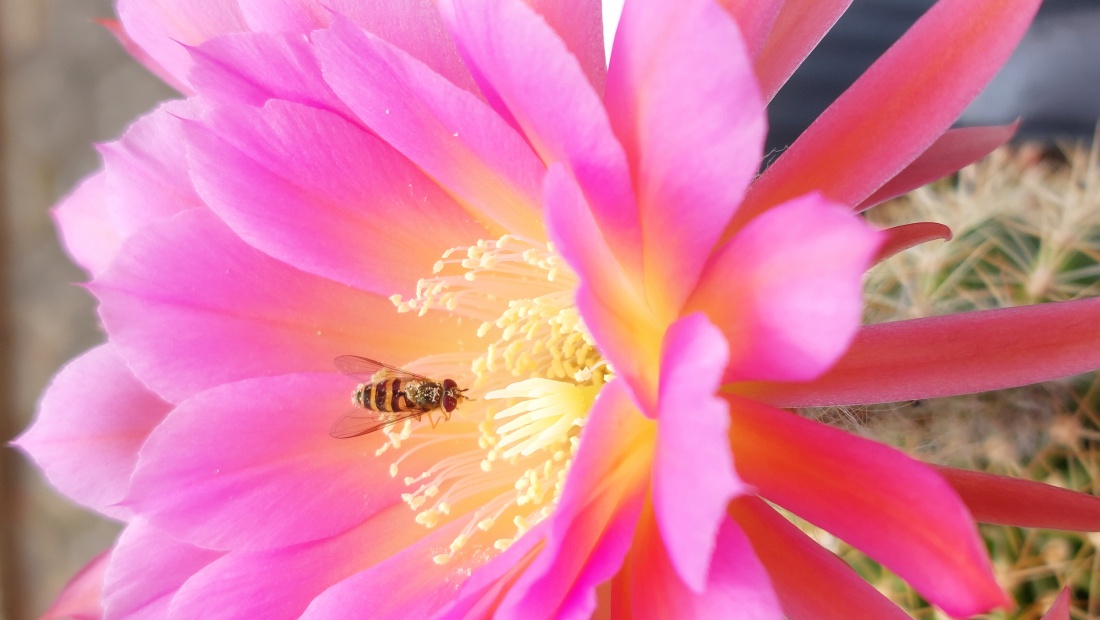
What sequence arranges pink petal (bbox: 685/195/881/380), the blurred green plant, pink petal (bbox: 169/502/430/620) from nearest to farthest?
pink petal (bbox: 685/195/881/380) → pink petal (bbox: 169/502/430/620) → the blurred green plant

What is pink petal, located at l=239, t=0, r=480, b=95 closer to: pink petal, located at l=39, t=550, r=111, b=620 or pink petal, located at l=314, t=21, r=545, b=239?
pink petal, located at l=314, t=21, r=545, b=239

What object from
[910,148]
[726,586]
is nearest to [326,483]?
[726,586]

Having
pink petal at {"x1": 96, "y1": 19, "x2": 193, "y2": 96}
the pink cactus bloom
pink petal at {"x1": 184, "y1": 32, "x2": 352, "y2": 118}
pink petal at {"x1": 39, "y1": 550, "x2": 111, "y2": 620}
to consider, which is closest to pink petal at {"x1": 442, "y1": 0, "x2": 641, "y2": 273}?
the pink cactus bloom

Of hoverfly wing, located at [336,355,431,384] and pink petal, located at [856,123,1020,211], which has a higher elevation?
pink petal, located at [856,123,1020,211]

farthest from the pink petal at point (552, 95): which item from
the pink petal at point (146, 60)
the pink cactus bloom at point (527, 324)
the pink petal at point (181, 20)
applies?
the pink petal at point (146, 60)

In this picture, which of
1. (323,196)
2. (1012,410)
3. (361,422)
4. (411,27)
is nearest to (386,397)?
(361,422)

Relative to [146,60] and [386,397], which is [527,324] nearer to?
[386,397]
